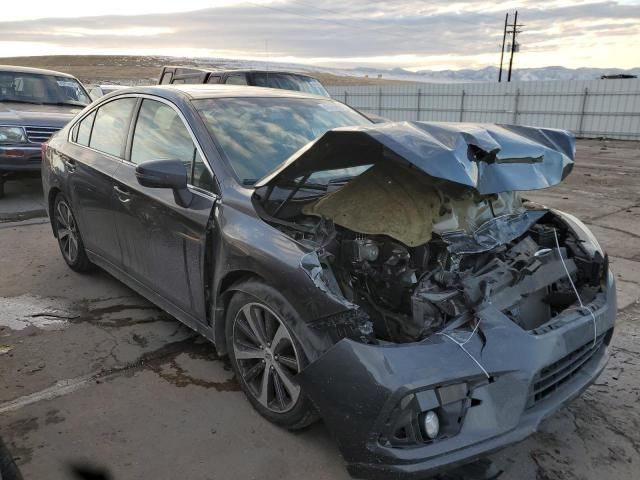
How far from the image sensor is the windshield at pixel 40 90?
872 cm

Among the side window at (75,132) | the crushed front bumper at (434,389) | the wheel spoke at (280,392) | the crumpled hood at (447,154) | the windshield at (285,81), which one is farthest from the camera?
the windshield at (285,81)

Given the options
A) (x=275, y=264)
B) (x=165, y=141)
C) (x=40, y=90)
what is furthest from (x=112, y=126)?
(x=40, y=90)

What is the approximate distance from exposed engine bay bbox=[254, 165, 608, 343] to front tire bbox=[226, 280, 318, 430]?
1.10 feet

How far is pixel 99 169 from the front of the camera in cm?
403

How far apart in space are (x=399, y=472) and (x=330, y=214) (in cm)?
128

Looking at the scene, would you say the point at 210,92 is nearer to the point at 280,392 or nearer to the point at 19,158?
the point at 280,392

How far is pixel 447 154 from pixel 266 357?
4.47 feet

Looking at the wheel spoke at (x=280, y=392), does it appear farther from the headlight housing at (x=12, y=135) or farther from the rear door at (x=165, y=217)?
the headlight housing at (x=12, y=135)

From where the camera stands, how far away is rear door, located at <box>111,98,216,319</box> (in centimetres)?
308

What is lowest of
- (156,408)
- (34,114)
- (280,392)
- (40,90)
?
(156,408)

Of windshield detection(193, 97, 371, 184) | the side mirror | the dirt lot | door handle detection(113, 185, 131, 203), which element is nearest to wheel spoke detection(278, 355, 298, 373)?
the dirt lot

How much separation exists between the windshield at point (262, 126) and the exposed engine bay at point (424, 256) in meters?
0.41

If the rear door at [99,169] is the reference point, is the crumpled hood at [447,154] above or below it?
A: above

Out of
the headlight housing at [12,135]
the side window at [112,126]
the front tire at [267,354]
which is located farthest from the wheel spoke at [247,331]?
the headlight housing at [12,135]
